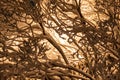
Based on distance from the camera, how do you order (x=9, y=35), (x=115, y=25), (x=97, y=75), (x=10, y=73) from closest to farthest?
1. (x=10, y=73)
2. (x=97, y=75)
3. (x=115, y=25)
4. (x=9, y=35)

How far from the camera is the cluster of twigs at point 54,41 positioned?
26.0 feet

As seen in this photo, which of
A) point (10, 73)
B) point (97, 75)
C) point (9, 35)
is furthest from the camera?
point (9, 35)

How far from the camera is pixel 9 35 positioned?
9.39m

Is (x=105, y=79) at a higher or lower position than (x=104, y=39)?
lower

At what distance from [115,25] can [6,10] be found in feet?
9.82

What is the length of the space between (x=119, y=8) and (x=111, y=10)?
24 centimetres

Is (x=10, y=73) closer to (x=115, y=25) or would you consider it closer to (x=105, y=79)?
(x=105, y=79)

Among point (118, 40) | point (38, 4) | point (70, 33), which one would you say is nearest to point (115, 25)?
point (118, 40)

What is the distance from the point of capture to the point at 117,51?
841 cm

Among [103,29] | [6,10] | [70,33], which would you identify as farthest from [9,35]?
[103,29]

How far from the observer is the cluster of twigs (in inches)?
312

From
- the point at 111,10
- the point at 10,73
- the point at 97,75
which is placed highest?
the point at 111,10

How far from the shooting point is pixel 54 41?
991cm

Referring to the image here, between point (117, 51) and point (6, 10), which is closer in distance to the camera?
point (117, 51)
